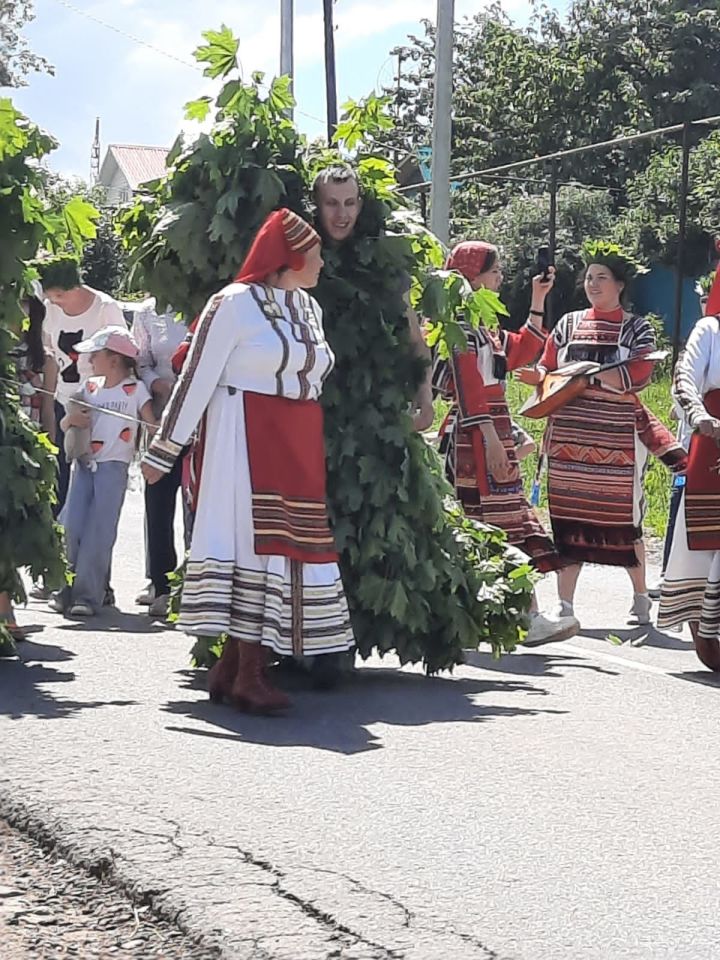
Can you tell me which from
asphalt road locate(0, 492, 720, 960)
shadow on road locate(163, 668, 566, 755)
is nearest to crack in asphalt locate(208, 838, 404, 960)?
asphalt road locate(0, 492, 720, 960)

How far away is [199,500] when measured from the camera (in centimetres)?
720

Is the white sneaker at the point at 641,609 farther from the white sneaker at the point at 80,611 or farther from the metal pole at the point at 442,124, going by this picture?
the metal pole at the point at 442,124

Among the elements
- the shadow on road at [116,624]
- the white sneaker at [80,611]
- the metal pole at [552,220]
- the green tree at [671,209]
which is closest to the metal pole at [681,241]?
the green tree at [671,209]

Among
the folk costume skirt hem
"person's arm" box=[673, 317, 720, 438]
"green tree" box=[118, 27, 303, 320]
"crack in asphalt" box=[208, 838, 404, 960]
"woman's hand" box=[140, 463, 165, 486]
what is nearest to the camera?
"crack in asphalt" box=[208, 838, 404, 960]

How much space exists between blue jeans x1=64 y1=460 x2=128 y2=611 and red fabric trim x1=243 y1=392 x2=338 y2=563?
335cm

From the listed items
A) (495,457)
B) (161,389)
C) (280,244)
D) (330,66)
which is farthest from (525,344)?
(330,66)

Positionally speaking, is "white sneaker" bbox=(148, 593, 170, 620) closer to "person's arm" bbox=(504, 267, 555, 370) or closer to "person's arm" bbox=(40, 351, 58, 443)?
"person's arm" bbox=(40, 351, 58, 443)

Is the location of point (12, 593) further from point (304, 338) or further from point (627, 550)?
point (627, 550)

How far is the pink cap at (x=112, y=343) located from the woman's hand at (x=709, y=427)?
3466 mm

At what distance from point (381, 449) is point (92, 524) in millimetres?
3135

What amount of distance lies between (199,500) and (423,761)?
145cm

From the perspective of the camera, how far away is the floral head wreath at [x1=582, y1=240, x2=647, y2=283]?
33.5 feet

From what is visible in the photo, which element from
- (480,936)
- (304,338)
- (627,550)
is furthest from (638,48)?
(480,936)

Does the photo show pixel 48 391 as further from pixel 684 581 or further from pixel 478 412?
pixel 684 581
